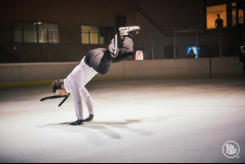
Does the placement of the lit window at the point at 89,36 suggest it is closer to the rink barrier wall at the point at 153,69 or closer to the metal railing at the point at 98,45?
the metal railing at the point at 98,45

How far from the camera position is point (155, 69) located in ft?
63.3

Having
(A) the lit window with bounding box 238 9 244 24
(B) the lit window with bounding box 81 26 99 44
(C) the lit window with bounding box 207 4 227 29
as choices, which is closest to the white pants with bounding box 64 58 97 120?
(B) the lit window with bounding box 81 26 99 44

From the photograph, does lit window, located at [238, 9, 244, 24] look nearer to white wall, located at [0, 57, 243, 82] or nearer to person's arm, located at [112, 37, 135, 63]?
white wall, located at [0, 57, 243, 82]

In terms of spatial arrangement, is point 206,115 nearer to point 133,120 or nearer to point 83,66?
point 133,120

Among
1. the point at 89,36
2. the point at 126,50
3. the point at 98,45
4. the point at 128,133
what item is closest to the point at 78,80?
the point at 126,50

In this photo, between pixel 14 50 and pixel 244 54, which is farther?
pixel 14 50

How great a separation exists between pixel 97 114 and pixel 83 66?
1956mm

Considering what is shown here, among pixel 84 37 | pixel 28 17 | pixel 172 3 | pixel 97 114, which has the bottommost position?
pixel 97 114

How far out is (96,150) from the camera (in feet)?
14.4

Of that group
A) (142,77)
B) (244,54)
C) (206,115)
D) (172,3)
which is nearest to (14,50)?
(142,77)

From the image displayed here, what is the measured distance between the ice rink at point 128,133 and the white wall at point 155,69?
25.2 ft

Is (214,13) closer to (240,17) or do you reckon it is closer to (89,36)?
(240,17)

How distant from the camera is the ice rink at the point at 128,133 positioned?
4.11m

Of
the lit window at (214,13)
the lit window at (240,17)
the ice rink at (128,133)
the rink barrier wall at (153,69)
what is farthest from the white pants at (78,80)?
the lit window at (214,13)
